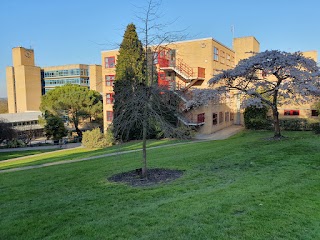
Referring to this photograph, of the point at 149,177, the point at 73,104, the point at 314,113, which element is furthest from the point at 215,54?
the point at 73,104

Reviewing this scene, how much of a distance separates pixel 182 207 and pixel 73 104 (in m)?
45.2

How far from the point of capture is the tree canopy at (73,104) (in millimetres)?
47812

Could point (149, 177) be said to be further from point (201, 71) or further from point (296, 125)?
point (201, 71)

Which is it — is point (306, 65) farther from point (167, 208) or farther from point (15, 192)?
point (15, 192)

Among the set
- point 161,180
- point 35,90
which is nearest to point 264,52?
point 161,180

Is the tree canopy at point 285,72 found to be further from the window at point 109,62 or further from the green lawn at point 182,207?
the window at point 109,62

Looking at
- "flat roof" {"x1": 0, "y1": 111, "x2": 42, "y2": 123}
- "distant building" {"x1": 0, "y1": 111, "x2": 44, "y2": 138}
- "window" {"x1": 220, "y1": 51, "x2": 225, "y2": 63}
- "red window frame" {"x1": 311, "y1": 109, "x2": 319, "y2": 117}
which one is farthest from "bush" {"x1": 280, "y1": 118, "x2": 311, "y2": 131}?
"flat roof" {"x1": 0, "y1": 111, "x2": 42, "y2": 123}

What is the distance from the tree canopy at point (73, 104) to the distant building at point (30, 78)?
28134 mm

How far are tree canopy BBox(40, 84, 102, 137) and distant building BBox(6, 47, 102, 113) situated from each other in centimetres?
2813

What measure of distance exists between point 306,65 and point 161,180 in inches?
456

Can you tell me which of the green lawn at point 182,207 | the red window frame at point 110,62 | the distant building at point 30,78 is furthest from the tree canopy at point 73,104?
the green lawn at point 182,207

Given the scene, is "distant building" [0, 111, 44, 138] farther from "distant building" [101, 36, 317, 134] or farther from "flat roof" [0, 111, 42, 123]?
"distant building" [101, 36, 317, 134]

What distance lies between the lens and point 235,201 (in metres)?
5.99

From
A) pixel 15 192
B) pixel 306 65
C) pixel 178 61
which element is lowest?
pixel 15 192
